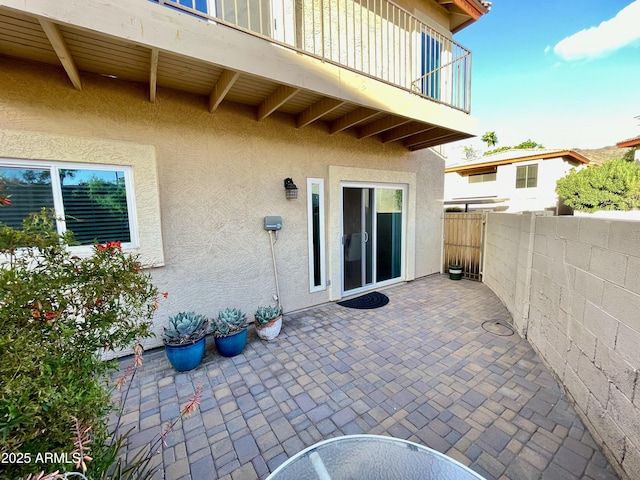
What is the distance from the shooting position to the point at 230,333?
12.3 feet

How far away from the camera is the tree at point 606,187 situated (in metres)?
12.4

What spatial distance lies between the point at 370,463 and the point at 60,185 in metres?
4.28

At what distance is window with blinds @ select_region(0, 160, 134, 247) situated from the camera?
3.02 metres

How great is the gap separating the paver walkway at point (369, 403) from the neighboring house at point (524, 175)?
42.7 ft

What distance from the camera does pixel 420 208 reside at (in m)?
7.48

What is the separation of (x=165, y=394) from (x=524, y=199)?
2051cm

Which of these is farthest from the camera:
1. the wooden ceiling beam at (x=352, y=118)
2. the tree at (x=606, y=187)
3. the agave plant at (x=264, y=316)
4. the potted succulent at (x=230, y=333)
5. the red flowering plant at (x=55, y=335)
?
the tree at (x=606, y=187)

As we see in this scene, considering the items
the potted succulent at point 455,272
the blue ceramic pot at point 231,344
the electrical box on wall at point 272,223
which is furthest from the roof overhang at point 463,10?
the blue ceramic pot at point 231,344

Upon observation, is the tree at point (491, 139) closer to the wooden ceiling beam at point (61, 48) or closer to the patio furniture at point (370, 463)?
the wooden ceiling beam at point (61, 48)

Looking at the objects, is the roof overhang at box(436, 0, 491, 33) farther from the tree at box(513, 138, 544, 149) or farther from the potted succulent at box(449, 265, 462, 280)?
the tree at box(513, 138, 544, 149)

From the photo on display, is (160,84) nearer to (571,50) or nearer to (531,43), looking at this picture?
(531,43)

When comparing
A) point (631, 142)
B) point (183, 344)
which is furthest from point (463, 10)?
point (631, 142)

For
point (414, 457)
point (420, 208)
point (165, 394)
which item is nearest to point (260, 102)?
point (165, 394)

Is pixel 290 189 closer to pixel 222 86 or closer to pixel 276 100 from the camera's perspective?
pixel 276 100
